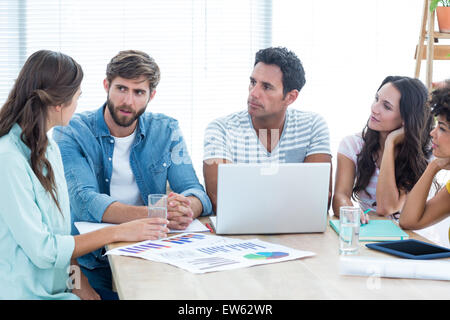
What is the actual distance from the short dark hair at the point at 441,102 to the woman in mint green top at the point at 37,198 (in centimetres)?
106

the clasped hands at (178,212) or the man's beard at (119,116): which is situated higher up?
the man's beard at (119,116)

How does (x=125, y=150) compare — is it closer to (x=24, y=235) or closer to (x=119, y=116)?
(x=119, y=116)

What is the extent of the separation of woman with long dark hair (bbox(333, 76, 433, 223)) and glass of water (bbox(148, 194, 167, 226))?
864mm

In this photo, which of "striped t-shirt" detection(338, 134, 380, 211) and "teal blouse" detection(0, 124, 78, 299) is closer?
"teal blouse" detection(0, 124, 78, 299)

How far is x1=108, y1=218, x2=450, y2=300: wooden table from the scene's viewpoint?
1.13 metres

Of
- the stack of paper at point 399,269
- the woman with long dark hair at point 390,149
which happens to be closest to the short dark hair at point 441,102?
the woman with long dark hair at point 390,149

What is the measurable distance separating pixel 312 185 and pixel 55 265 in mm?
791

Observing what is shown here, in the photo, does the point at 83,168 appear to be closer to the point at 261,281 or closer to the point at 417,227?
the point at 261,281

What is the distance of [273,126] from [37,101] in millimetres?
1243

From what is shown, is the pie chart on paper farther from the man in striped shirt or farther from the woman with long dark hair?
the man in striped shirt

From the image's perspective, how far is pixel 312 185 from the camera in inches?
62.3

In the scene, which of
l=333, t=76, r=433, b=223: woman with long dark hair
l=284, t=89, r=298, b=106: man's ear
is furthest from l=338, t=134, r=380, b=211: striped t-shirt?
l=284, t=89, r=298, b=106: man's ear

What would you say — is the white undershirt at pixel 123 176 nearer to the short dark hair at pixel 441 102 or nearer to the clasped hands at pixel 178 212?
the clasped hands at pixel 178 212

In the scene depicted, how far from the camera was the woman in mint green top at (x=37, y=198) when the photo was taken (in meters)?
1.34
